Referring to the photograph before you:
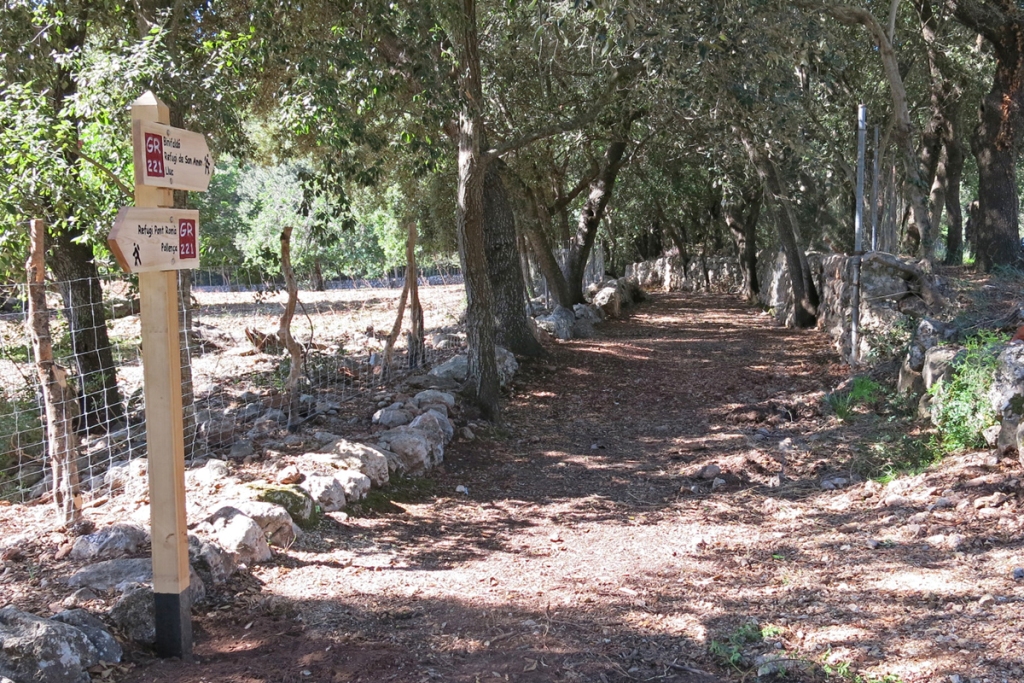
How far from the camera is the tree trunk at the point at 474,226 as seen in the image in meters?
7.77

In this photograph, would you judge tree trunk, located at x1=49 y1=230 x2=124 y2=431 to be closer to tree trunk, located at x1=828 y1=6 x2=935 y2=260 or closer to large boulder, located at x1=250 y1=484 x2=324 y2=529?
large boulder, located at x1=250 y1=484 x2=324 y2=529

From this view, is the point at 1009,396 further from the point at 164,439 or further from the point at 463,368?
the point at 463,368

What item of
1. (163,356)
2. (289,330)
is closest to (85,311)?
(289,330)

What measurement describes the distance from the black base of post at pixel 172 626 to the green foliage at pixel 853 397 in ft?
21.1

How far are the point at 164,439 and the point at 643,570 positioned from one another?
9.35ft

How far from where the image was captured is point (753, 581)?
4.58m

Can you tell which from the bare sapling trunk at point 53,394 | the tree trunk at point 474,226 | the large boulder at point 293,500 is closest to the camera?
the bare sapling trunk at point 53,394

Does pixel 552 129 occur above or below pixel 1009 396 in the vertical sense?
above

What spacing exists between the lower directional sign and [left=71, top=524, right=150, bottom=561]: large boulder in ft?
5.61

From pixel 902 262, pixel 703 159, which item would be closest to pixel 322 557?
pixel 902 262

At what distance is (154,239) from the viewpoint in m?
3.36

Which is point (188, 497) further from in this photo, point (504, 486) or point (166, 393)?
point (504, 486)

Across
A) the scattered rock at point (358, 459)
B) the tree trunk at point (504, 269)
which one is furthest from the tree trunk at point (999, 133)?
the scattered rock at point (358, 459)

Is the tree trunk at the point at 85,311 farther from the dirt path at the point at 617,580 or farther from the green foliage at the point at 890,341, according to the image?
the green foliage at the point at 890,341
